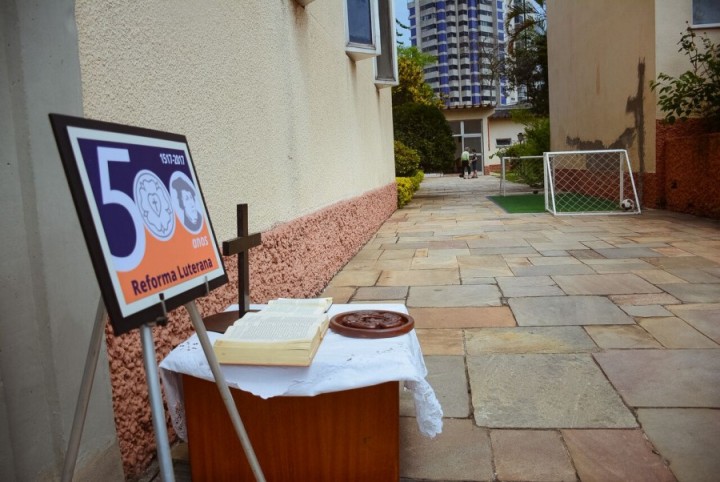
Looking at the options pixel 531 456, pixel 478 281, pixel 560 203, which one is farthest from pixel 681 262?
pixel 560 203

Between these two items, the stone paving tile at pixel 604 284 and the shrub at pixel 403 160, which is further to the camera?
the shrub at pixel 403 160

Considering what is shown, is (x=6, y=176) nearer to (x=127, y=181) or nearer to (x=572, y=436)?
(x=127, y=181)

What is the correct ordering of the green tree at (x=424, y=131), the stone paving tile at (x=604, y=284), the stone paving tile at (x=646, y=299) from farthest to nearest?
the green tree at (x=424, y=131)
the stone paving tile at (x=604, y=284)
the stone paving tile at (x=646, y=299)

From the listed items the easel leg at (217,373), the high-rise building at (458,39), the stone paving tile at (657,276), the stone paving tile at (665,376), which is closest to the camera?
the easel leg at (217,373)

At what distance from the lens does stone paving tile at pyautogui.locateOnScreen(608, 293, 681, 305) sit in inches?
150

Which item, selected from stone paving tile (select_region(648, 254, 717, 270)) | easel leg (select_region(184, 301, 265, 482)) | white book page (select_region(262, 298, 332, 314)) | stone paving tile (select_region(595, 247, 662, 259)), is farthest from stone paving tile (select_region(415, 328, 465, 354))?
stone paving tile (select_region(595, 247, 662, 259))

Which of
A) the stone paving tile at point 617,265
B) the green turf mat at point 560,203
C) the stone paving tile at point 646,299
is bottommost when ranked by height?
the stone paving tile at point 646,299

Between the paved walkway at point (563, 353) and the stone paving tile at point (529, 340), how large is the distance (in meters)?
0.01

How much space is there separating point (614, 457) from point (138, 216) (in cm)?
165

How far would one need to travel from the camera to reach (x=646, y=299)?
3902 millimetres

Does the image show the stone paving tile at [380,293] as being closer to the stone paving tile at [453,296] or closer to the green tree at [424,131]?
the stone paving tile at [453,296]

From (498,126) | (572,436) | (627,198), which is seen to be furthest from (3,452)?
(498,126)

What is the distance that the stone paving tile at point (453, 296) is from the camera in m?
4.04

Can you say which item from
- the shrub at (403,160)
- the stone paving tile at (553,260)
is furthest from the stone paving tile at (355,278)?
the shrub at (403,160)
